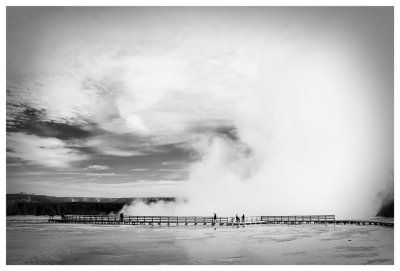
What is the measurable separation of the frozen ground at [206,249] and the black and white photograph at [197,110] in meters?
0.06

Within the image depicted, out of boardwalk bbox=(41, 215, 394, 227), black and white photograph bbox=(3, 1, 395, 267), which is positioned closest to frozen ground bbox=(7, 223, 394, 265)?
black and white photograph bbox=(3, 1, 395, 267)

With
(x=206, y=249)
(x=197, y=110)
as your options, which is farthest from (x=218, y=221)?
(x=197, y=110)

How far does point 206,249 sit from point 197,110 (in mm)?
3306

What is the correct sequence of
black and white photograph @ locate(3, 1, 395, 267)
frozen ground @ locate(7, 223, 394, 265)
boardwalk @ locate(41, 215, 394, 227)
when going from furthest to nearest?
1. boardwalk @ locate(41, 215, 394, 227)
2. black and white photograph @ locate(3, 1, 395, 267)
3. frozen ground @ locate(7, 223, 394, 265)

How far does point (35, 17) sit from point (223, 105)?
4791 millimetres

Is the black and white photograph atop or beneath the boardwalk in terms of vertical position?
atop

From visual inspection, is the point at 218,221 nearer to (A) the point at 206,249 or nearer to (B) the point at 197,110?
(A) the point at 206,249

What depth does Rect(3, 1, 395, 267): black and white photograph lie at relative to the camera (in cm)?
959

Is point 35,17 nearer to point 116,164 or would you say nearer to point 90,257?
point 116,164

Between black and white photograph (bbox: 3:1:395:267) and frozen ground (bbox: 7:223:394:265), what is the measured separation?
6cm

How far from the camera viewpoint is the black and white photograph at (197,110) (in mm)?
9586

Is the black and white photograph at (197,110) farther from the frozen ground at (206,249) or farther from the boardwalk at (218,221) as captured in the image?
the boardwalk at (218,221)

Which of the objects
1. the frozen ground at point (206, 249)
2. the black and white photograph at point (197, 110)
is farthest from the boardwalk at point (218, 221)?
the black and white photograph at point (197, 110)

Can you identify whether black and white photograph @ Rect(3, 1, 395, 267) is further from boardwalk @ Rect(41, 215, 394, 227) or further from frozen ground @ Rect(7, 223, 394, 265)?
boardwalk @ Rect(41, 215, 394, 227)
